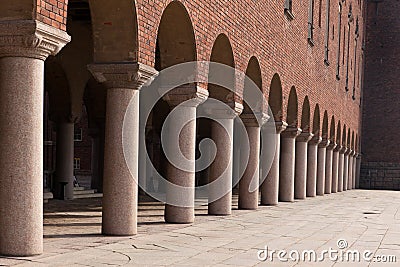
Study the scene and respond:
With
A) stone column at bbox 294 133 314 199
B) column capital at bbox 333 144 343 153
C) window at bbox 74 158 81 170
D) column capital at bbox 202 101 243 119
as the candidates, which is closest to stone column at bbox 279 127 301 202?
stone column at bbox 294 133 314 199

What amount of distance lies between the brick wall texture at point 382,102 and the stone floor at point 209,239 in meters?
30.5

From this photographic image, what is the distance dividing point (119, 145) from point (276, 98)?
1000 cm

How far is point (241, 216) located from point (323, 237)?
3346 mm

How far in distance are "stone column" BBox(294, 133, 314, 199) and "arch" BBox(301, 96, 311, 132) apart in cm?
36

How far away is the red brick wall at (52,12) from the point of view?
7469 mm

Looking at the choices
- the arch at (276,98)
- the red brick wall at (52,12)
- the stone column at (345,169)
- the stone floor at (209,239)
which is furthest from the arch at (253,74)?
the stone column at (345,169)

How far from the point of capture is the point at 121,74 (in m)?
9.84

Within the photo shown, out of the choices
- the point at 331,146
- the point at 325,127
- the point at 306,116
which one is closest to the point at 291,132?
the point at 306,116

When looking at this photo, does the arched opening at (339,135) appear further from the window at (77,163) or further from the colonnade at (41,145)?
the colonnade at (41,145)

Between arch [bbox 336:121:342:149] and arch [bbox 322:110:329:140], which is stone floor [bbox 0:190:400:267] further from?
arch [bbox 336:121:342:149]

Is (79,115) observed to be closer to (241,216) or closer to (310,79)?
(241,216)

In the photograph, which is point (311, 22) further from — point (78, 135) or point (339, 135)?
point (78, 135)

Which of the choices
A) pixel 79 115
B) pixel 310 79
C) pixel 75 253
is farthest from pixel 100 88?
pixel 75 253

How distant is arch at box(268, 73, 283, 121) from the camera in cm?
1902
